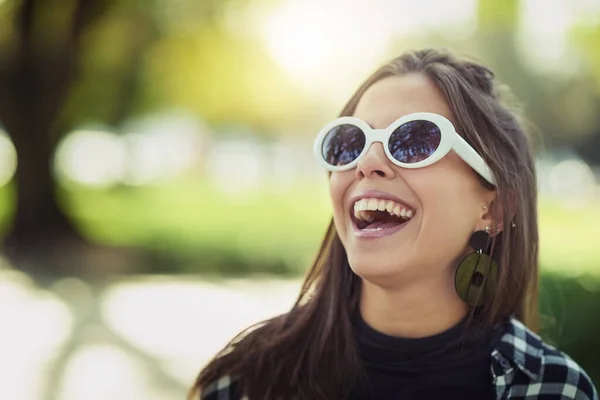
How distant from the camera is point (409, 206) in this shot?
68.8 inches

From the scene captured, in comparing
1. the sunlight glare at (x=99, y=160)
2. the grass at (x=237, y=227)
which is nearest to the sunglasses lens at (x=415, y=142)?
the grass at (x=237, y=227)

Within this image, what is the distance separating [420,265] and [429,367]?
251mm

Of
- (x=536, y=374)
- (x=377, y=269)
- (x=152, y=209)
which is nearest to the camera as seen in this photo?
(x=377, y=269)

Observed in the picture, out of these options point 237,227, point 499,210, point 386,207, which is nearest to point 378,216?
point 386,207

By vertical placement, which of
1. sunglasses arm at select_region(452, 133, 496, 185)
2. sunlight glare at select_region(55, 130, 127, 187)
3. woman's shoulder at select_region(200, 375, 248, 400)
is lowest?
sunlight glare at select_region(55, 130, 127, 187)

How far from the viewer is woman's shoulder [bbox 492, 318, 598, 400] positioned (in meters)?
1.80

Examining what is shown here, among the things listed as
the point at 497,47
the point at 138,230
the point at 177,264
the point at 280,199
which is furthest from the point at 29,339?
the point at 497,47

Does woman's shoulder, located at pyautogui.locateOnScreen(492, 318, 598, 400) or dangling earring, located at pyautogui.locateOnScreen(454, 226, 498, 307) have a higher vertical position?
dangling earring, located at pyautogui.locateOnScreen(454, 226, 498, 307)

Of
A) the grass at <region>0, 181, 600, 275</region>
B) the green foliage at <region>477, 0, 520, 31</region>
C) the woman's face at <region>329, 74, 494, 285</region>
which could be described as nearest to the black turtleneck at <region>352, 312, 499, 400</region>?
the woman's face at <region>329, 74, 494, 285</region>

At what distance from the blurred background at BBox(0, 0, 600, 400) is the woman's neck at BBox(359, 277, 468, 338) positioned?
76 cm

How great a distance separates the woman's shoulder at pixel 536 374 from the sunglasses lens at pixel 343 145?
605 mm

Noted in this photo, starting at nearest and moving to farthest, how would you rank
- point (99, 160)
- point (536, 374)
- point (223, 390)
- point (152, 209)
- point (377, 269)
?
point (377, 269) < point (536, 374) < point (223, 390) < point (152, 209) < point (99, 160)

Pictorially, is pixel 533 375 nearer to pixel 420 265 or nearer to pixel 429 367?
pixel 429 367

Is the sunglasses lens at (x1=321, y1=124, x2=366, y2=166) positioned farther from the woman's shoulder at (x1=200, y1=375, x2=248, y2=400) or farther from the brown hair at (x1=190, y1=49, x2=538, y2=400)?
the woman's shoulder at (x1=200, y1=375, x2=248, y2=400)
